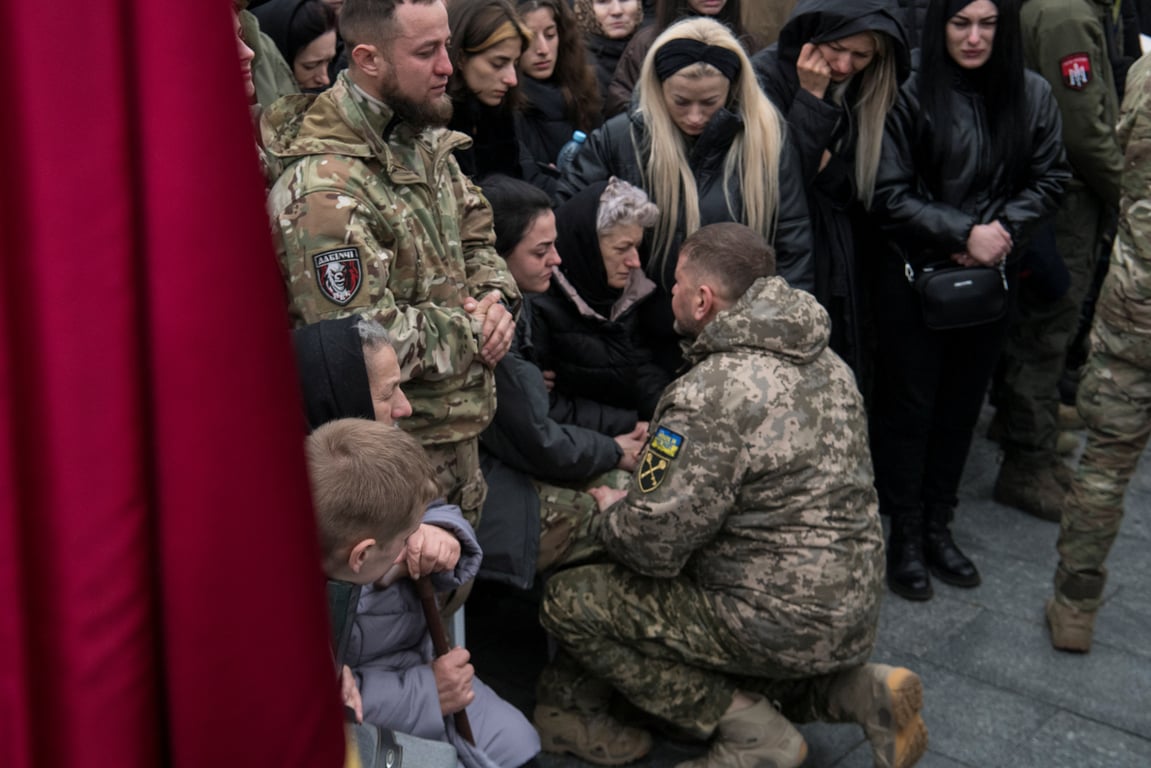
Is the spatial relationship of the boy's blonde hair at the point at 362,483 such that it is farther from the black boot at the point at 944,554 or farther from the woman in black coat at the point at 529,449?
the black boot at the point at 944,554

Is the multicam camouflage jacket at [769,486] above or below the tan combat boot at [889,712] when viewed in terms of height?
above

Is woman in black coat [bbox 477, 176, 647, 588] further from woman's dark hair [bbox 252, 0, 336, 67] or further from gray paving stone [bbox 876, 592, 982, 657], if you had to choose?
gray paving stone [bbox 876, 592, 982, 657]

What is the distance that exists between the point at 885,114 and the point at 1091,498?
146 cm

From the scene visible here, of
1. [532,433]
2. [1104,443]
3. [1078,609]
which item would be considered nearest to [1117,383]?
[1104,443]

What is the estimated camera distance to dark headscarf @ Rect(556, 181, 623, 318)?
400 cm

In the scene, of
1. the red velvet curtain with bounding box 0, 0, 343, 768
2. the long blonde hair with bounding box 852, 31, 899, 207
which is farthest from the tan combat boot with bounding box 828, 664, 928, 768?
the red velvet curtain with bounding box 0, 0, 343, 768

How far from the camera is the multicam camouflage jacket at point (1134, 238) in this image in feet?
12.1

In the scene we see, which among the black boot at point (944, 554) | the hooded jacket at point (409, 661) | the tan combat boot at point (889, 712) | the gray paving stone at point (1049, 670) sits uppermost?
the hooded jacket at point (409, 661)

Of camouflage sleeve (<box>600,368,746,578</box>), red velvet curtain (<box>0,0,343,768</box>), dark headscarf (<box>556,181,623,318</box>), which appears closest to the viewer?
red velvet curtain (<box>0,0,343,768</box>)

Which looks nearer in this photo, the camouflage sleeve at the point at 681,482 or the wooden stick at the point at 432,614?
the wooden stick at the point at 432,614

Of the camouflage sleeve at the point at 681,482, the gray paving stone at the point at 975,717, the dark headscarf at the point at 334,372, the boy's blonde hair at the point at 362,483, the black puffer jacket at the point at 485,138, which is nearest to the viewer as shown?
the boy's blonde hair at the point at 362,483

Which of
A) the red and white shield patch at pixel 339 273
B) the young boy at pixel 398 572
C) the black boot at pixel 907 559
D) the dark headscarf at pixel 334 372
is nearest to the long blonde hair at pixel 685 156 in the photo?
the black boot at pixel 907 559

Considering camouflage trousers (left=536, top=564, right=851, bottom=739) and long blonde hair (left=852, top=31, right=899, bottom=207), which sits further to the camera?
long blonde hair (left=852, top=31, right=899, bottom=207)

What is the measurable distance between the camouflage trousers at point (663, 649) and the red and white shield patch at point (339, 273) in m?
1.11
